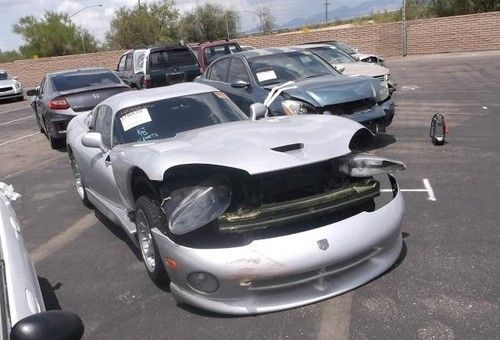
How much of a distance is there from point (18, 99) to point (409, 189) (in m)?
22.6

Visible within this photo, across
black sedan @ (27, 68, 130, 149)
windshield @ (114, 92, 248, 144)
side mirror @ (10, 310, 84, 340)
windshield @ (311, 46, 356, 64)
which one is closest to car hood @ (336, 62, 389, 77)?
windshield @ (311, 46, 356, 64)

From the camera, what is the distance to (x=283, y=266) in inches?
122

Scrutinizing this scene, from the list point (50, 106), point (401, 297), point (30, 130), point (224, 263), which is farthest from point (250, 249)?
point (30, 130)

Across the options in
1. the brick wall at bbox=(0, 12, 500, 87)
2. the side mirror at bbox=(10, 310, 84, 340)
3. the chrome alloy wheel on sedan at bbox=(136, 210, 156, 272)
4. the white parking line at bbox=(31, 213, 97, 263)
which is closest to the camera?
the side mirror at bbox=(10, 310, 84, 340)

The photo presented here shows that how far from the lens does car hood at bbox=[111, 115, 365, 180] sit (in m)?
3.44

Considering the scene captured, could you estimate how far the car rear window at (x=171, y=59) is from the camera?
46.3ft

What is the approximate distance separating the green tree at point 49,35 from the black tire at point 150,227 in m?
56.3

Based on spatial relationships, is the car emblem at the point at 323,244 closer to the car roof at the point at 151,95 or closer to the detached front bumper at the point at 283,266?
the detached front bumper at the point at 283,266

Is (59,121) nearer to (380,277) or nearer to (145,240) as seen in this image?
(145,240)

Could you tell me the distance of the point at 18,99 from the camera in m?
24.1

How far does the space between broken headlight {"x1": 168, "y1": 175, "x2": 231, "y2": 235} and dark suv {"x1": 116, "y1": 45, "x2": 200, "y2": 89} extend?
10557mm

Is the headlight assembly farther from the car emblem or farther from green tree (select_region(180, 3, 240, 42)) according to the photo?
green tree (select_region(180, 3, 240, 42))

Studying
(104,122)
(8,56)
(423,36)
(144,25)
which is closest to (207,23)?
(144,25)

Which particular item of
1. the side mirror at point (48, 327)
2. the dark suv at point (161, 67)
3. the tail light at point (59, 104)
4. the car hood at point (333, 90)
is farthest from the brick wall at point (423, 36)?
the side mirror at point (48, 327)
